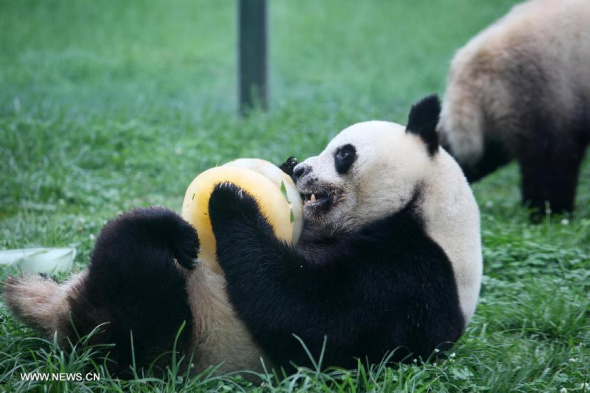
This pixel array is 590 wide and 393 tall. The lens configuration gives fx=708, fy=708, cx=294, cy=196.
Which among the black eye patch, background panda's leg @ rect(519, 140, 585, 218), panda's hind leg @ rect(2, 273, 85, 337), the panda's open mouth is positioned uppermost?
the black eye patch

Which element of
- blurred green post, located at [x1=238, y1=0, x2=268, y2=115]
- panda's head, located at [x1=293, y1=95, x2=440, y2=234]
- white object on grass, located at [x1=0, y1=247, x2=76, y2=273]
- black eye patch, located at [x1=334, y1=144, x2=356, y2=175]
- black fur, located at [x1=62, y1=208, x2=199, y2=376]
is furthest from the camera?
blurred green post, located at [x1=238, y1=0, x2=268, y2=115]

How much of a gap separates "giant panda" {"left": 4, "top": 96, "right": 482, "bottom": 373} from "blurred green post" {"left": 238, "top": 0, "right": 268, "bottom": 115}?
5.12 m

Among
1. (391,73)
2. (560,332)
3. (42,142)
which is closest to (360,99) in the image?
(391,73)

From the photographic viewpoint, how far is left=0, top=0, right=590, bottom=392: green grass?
10.7ft

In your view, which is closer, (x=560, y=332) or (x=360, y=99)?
(x=560, y=332)

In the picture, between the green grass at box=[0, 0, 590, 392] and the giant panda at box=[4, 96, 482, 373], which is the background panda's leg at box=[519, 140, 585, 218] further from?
the giant panda at box=[4, 96, 482, 373]

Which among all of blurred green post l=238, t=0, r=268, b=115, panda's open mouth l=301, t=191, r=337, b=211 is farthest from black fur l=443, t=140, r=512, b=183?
panda's open mouth l=301, t=191, r=337, b=211

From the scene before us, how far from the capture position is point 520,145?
620 centimetres

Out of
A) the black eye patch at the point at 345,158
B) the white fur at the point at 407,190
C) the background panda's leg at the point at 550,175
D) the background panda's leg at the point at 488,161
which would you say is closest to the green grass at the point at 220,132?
the background panda's leg at the point at 550,175

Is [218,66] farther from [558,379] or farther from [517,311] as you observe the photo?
[558,379]

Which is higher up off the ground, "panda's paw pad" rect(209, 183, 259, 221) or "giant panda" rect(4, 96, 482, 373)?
"panda's paw pad" rect(209, 183, 259, 221)

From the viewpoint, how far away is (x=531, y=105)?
6133mm

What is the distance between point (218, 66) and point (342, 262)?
926 centimetres

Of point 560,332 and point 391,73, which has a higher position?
point 391,73
